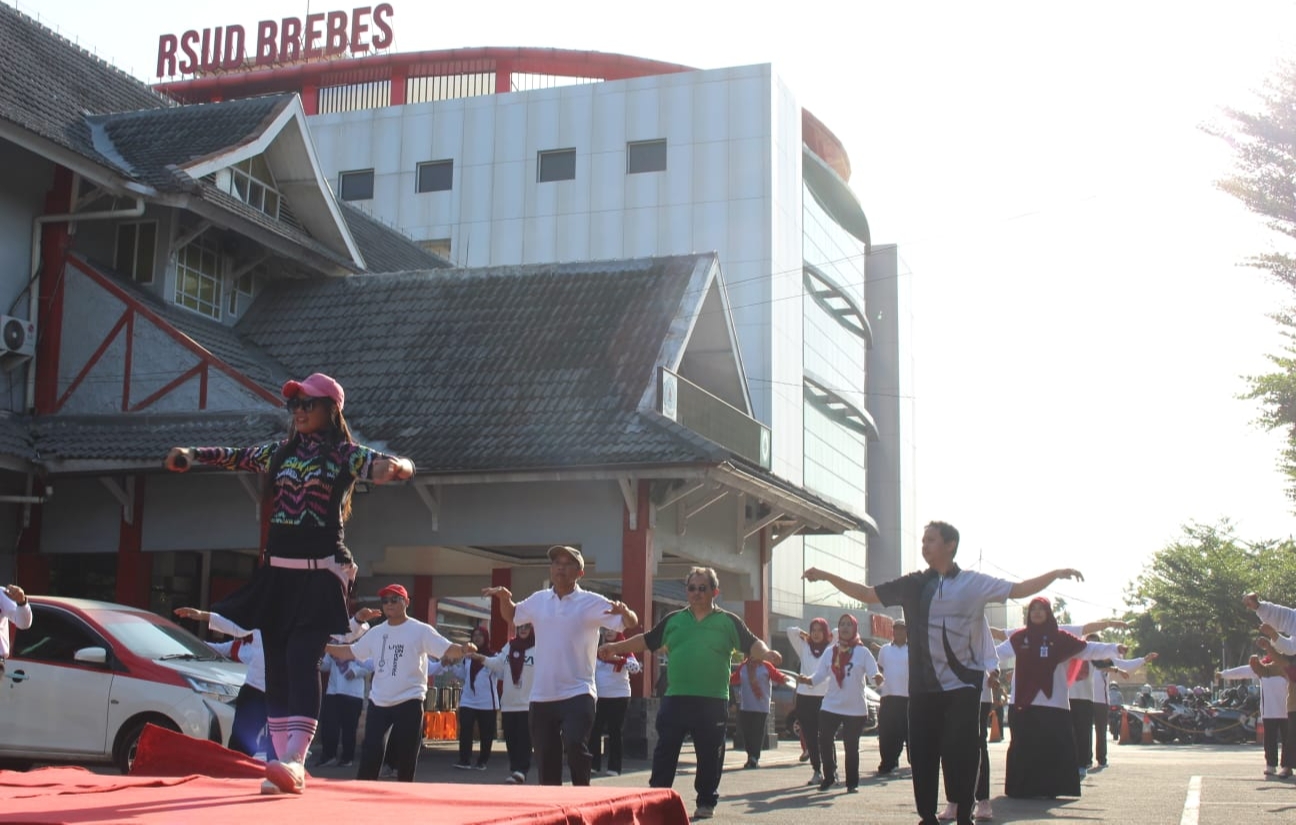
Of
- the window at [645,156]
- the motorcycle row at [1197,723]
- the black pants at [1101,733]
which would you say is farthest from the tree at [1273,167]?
the window at [645,156]

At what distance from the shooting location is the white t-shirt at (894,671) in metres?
17.6

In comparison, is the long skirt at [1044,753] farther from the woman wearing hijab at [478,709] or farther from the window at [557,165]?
the window at [557,165]

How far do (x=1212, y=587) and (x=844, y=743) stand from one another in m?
43.9

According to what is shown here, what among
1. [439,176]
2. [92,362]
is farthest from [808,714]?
[439,176]

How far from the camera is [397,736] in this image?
1209 cm

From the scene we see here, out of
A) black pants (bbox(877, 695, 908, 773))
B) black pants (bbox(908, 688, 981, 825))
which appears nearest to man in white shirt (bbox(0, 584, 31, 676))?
black pants (bbox(908, 688, 981, 825))

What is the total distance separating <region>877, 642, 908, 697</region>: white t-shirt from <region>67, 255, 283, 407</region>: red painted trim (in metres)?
8.15

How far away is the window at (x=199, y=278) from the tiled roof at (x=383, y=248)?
425 centimetres

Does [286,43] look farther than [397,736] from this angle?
Yes

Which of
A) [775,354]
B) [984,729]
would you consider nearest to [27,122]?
[984,729]

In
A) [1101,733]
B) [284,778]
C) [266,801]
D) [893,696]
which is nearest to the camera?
[266,801]

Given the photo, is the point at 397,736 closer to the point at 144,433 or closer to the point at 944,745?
the point at 944,745

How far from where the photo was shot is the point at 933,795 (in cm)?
942

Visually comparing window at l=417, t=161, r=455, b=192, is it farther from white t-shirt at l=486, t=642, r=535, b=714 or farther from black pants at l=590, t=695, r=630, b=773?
white t-shirt at l=486, t=642, r=535, b=714
